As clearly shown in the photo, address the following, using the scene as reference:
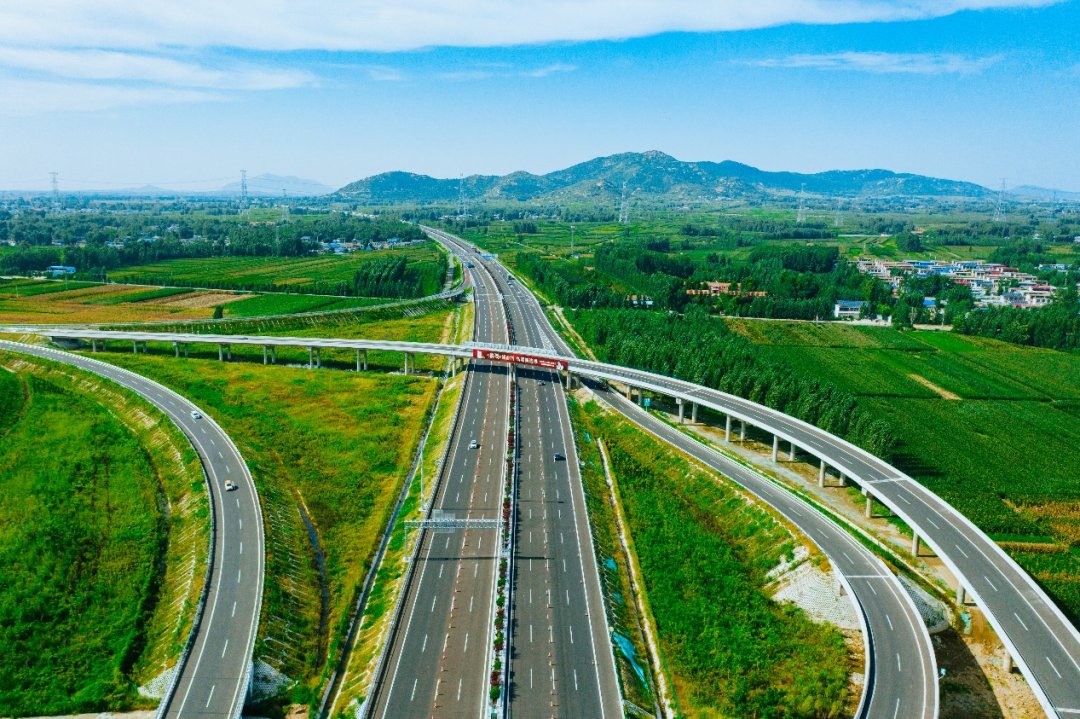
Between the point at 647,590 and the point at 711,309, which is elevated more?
the point at 711,309

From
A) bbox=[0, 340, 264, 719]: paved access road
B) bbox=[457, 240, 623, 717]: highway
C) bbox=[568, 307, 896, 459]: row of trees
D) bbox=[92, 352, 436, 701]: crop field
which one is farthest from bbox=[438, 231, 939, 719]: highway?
bbox=[0, 340, 264, 719]: paved access road

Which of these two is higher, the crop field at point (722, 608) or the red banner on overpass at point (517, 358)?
the red banner on overpass at point (517, 358)

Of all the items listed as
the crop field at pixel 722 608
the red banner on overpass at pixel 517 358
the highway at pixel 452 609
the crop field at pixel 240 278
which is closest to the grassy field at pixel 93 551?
the highway at pixel 452 609

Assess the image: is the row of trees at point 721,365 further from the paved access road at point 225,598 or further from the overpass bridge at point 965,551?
the paved access road at point 225,598

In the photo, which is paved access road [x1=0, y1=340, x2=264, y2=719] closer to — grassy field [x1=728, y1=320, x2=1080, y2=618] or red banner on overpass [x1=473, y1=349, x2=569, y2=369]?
red banner on overpass [x1=473, y1=349, x2=569, y2=369]

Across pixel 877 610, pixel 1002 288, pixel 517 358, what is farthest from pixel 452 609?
pixel 1002 288

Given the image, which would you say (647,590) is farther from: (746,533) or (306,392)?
(306,392)

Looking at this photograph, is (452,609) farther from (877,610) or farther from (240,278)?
(240,278)

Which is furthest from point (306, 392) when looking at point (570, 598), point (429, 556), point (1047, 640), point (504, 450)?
point (1047, 640)
